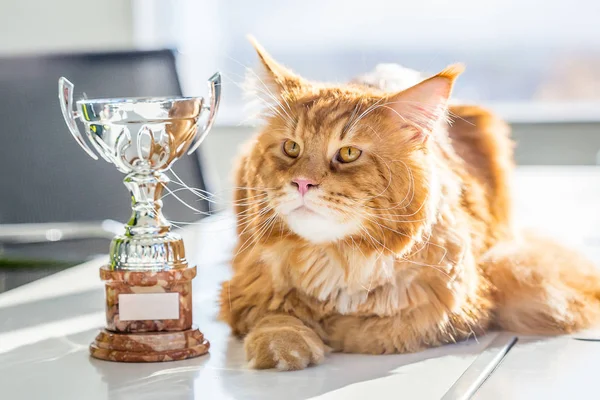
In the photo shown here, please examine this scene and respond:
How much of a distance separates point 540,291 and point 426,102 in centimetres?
45

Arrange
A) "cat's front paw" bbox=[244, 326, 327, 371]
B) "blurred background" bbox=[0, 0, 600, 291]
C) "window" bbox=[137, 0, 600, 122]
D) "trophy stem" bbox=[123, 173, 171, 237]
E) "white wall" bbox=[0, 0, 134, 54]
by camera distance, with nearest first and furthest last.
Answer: "cat's front paw" bbox=[244, 326, 327, 371]
"trophy stem" bbox=[123, 173, 171, 237]
"white wall" bbox=[0, 0, 134, 54]
"blurred background" bbox=[0, 0, 600, 291]
"window" bbox=[137, 0, 600, 122]

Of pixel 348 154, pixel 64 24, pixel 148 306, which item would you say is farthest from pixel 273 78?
pixel 64 24

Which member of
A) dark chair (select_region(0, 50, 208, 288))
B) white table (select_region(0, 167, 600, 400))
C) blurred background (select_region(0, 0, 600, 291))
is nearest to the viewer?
white table (select_region(0, 167, 600, 400))

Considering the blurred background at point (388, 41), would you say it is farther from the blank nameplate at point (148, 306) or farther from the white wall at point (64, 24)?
the blank nameplate at point (148, 306)

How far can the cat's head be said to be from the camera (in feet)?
4.61

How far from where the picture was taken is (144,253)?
1.46 metres

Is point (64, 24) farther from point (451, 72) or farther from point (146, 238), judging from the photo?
point (451, 72)

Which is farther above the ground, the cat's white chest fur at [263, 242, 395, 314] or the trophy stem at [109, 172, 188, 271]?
the trophy stem at [109, 172, 188, 271]

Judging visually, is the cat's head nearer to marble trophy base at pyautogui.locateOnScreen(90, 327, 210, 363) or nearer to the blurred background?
marble trophy base at pyautogui.locateOnScreen(90, 327, 210, 363)

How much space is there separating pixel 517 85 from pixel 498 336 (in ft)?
11.9

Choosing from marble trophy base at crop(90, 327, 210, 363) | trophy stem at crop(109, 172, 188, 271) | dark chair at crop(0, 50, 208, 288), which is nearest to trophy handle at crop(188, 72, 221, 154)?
trophy stem at crop(109, 172, 188, 271)

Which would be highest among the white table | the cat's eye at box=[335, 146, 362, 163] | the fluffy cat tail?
the cat's eye at box=[335, 146, 362, 163]

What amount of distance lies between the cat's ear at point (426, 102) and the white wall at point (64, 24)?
336 cm

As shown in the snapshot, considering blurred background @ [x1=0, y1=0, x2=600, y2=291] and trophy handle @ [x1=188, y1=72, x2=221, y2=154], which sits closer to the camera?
trophy handle @ [x1=188, y1=72, x2=221, y2=154]
